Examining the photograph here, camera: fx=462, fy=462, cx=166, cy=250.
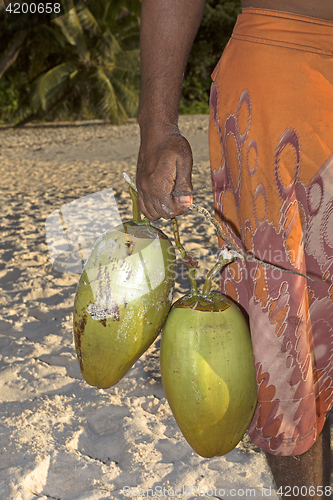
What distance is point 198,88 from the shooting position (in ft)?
54.5

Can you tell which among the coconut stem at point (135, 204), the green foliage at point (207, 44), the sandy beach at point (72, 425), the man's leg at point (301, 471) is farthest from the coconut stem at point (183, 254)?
the green foliage at point (207, 44)

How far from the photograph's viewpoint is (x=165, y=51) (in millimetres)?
1032

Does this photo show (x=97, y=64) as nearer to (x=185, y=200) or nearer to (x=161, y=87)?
(x=161, y=87)

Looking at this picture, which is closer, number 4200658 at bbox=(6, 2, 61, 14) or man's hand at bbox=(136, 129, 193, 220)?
man's hand at bbox=(136, 129, 193, 220)

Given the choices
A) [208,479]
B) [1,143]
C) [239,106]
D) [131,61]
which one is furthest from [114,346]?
[131,61]

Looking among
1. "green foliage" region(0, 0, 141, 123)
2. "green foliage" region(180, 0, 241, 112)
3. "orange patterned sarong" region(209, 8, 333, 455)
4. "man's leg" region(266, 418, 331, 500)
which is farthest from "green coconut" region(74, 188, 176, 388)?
"green foliage" region(180, 0, 241, 112)

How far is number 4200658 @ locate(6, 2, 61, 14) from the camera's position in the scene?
11.5m

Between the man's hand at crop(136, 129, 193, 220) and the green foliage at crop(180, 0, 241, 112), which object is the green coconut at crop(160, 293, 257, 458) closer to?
the man's hand at crop(136, 129, 193, 220)

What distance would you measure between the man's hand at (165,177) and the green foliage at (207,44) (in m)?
15.5

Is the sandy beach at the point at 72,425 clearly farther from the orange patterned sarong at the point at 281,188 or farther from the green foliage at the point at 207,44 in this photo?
the green foliage at the point at 207,44

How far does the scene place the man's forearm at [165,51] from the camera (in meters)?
1.02

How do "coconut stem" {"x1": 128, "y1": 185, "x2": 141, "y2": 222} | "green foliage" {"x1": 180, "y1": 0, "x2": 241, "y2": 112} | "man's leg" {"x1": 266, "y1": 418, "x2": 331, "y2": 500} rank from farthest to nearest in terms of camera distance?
"green foliage" {"x1": 180, "y1": 0, "x2": 241, "y2": 112}
"man's leg" {"x1": 266, "y1": 418, "x2": 331, "y2": 500}
"coconut stem" {"x1": 128, "y1": 185, "x2": 141, "y2": 222}

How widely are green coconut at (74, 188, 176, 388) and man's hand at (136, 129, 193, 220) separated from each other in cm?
7

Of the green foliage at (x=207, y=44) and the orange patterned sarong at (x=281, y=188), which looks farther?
the green foliage at (x=207, y=44)
